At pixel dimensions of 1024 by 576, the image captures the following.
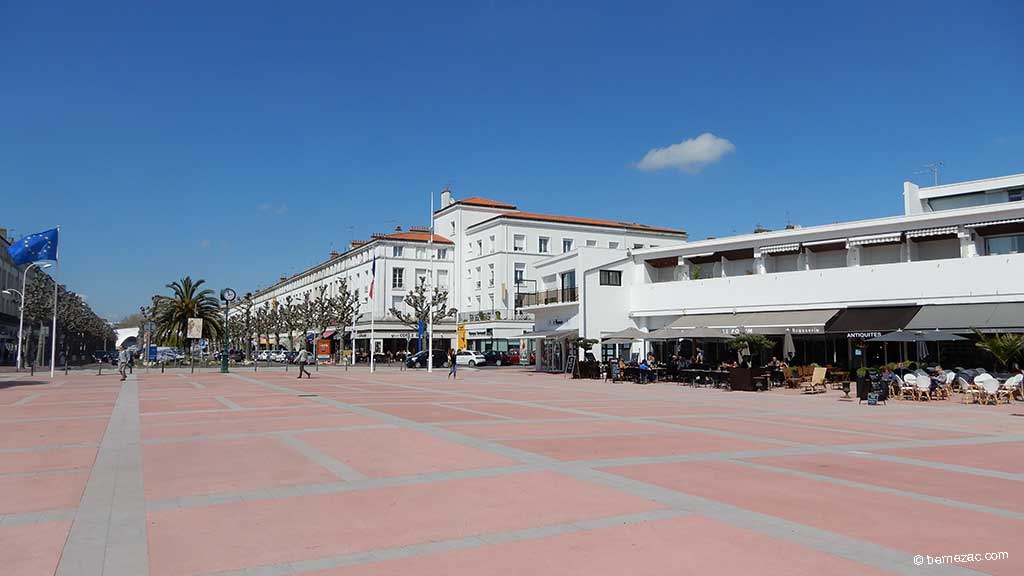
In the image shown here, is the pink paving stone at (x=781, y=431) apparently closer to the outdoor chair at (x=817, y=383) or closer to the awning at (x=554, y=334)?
the outdoor chair at (x=817, y=383)

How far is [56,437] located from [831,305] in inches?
1248

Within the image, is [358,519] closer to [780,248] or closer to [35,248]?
[780,248]

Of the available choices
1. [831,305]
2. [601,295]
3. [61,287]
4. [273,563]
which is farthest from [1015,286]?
[61,287]

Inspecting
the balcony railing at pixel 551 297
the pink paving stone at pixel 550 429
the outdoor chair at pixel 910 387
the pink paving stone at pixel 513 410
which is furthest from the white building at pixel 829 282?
the pink paving stone at pixel 550 429

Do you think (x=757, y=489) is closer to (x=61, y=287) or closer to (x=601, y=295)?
(x=601, y=295)

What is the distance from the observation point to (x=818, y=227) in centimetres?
3506

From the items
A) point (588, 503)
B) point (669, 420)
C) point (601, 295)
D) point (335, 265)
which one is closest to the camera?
point (588, 503)

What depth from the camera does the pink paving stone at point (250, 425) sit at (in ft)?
43.0

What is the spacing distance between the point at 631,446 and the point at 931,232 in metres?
26.6

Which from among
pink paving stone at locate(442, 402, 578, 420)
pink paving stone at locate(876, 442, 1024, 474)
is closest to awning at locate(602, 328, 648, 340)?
pink paving stone at locate(442, 402, 578, 420)

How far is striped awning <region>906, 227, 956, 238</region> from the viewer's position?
1234 inches

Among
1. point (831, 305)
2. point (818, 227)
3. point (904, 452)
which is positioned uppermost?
point (818, 227)

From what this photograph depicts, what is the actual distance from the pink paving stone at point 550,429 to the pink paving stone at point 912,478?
368 centimetres

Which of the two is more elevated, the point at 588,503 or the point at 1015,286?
the point at 1015,286
